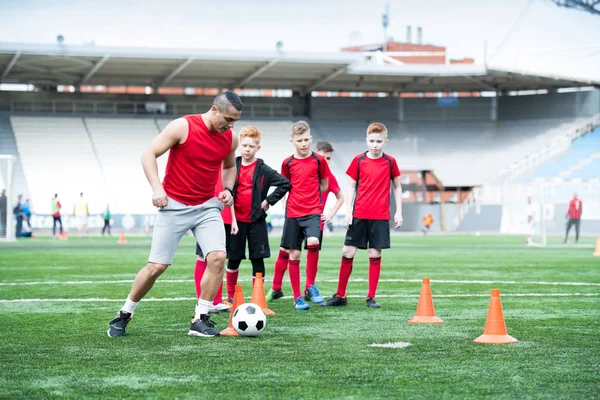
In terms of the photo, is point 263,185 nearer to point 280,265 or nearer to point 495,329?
point 280,265

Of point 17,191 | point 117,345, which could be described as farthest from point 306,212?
point 17,191

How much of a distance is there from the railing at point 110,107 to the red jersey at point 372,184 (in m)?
41.1

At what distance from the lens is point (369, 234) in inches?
396

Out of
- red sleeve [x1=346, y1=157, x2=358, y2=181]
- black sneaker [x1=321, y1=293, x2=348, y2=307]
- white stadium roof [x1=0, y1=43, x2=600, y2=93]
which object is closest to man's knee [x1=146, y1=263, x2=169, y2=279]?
black sneaker [x1=321, y1=293, x2=348, y2=307]

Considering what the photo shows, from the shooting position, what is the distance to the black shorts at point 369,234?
393 inches

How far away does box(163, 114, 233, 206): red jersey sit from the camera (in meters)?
7.18

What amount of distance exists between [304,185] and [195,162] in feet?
9.95

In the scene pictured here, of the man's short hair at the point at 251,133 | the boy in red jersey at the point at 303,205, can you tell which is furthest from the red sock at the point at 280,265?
the man's short hair at the point at 251,133

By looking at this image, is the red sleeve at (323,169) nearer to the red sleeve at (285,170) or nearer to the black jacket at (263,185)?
the red sleeve at (285,170)

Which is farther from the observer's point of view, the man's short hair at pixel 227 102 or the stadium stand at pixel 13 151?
the stadium stand at pixel 13 151

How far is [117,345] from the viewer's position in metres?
6.80

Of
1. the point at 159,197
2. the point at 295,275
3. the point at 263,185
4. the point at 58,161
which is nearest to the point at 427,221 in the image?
the point at 58,161

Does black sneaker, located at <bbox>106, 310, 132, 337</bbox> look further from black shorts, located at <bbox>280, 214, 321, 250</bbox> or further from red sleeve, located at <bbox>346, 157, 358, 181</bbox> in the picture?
red sleeve, located at <bbox>346, 157, 358, 181</bbox>

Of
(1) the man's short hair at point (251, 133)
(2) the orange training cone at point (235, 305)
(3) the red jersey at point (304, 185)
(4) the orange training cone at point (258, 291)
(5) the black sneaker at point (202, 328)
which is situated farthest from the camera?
(3) the red jersey at point (304, 185)
